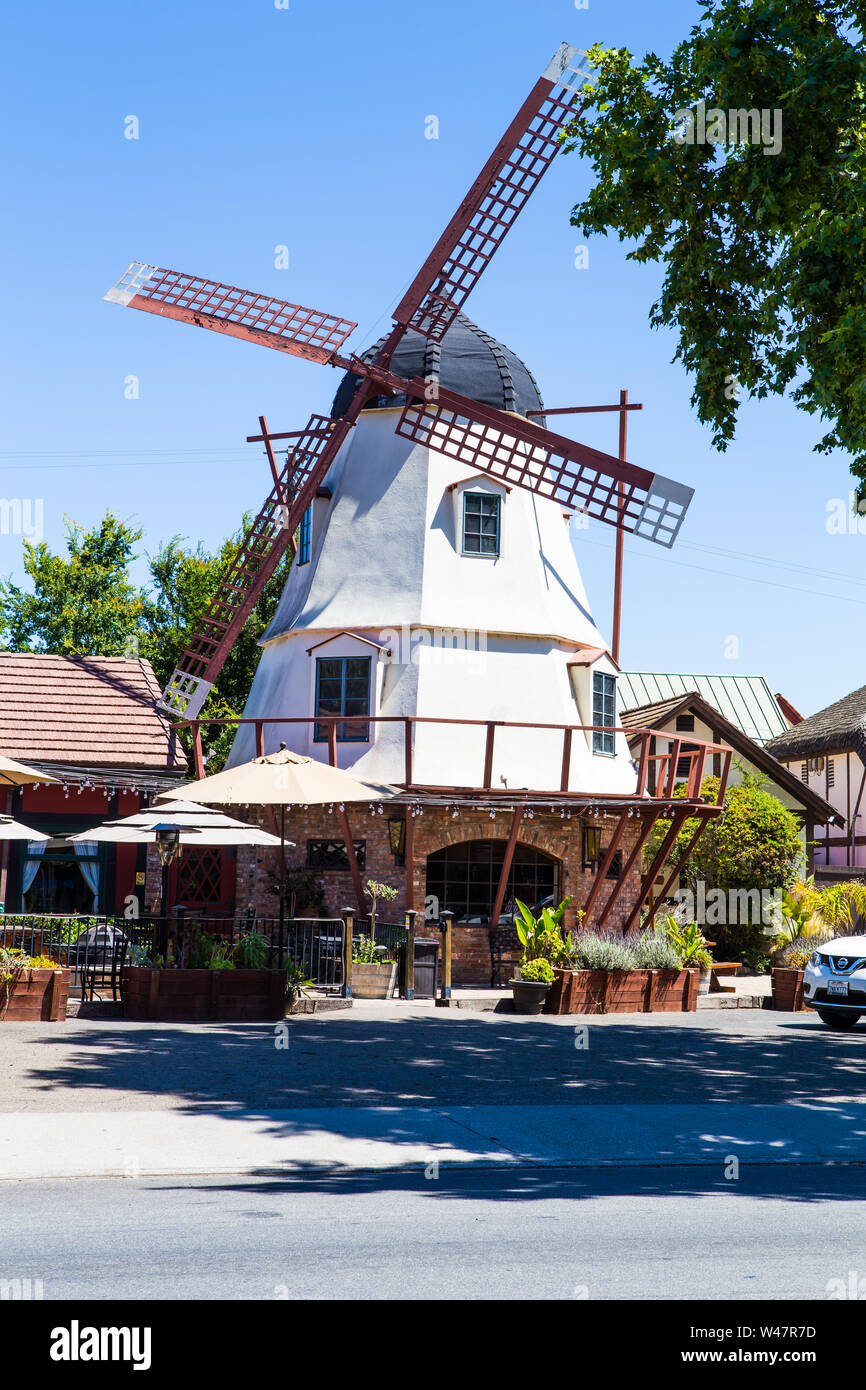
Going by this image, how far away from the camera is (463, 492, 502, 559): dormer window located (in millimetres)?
25578

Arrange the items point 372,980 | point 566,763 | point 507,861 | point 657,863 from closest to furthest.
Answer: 1. point 372,980
2. point 507,861
3. point 566,763
4. point 657,863

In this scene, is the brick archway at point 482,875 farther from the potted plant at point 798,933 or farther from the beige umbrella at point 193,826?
the beige umbrella at point 193,826

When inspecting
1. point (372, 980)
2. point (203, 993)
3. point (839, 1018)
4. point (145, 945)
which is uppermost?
point (145, 945)

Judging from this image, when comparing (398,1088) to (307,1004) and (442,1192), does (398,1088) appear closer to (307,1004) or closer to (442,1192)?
(442,1192)

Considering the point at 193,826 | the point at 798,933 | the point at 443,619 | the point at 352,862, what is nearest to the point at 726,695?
the point at 798,933

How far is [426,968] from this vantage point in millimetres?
20188

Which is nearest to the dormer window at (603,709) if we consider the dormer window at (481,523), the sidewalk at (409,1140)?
the dormer window at (481,523)

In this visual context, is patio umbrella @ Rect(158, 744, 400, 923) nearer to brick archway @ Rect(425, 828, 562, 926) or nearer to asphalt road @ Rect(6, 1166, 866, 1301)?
brick archway @ Rect(425, 828, 562, 926)

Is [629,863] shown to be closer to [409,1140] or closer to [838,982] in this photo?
[838,982]

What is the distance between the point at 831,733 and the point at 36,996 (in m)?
32.0

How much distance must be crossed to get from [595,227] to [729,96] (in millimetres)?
2336

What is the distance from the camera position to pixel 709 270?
1445cm

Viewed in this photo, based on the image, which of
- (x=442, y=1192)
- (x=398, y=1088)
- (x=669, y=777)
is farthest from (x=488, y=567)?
(x=442, y=1192)

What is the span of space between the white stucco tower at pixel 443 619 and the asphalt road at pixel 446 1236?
601 inches
